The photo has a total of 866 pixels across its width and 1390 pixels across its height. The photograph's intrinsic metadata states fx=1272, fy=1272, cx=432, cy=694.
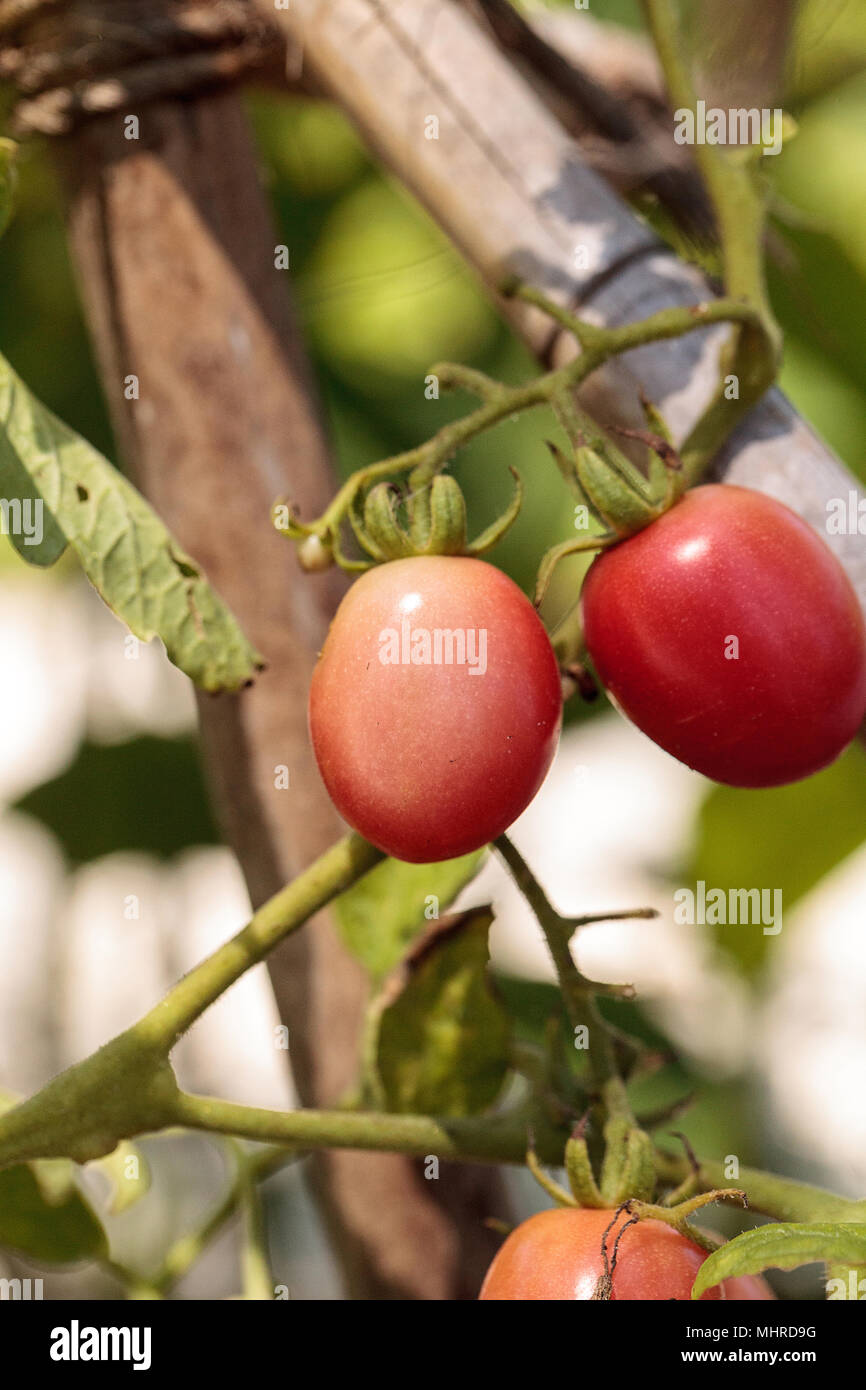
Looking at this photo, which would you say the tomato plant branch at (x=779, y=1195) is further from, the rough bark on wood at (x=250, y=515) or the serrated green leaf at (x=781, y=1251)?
the rough bark on wood at (x=250, y=515)

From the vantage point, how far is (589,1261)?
1.41 feet

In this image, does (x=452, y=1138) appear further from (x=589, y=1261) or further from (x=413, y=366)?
(x=413, y=366)

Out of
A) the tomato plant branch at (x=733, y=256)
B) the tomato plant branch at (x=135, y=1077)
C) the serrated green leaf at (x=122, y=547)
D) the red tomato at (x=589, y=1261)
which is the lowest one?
the red tomato at (x=589, y=1261)

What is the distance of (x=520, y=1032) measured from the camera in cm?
127

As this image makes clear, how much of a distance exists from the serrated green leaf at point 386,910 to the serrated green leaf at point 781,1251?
0.31 meters

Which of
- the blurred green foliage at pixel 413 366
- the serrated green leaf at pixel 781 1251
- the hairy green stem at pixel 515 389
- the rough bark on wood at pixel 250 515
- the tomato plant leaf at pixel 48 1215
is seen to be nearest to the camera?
the serrated green leaf at pixel 781 1251

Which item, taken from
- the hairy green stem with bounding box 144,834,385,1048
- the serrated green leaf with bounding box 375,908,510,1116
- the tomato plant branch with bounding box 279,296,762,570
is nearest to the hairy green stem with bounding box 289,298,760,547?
the tomato plant branch with bounding box 279,296,762,570

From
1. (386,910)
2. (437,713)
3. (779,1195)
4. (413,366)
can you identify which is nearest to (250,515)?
(386,910)

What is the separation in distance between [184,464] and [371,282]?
0.75 m

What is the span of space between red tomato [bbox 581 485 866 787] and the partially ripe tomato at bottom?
0.17 m

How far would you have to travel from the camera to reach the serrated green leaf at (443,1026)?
637 mm

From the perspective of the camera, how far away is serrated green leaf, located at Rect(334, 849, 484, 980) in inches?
26.7

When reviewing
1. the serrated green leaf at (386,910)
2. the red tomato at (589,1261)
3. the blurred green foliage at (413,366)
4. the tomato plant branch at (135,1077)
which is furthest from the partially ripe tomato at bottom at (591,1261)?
the blurred green foliage at (413,366)
